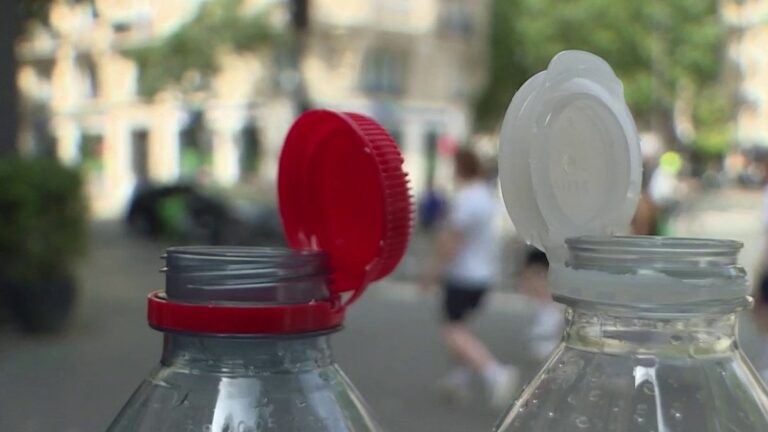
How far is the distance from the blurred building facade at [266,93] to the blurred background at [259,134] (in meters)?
0.08

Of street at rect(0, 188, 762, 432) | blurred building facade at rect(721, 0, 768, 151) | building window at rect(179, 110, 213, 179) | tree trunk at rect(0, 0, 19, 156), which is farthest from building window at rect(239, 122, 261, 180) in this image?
blurred building facade at rect(721, 0, 768, 151)

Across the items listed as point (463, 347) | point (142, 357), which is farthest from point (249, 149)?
point (463, 347)

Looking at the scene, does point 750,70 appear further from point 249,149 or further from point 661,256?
point 661,256

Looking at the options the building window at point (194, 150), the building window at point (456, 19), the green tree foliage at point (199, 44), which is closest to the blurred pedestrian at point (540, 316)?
the green tree foliage at point (199, 44)

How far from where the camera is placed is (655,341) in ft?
2.60

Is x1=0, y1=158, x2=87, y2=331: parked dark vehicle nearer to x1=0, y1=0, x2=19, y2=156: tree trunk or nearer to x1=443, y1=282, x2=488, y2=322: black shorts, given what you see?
x1=0, y1=0, x2=19, y2=156: tree trunk

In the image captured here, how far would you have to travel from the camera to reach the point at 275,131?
2934cm

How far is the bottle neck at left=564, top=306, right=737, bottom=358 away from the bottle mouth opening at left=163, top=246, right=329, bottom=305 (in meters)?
0.23

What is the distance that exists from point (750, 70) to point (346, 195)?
167 ft

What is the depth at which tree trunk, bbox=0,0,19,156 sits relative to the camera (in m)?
7.88

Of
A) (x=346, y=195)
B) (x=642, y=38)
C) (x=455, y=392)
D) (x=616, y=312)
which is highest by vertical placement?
(x=642, y=38)

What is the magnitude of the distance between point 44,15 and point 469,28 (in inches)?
979

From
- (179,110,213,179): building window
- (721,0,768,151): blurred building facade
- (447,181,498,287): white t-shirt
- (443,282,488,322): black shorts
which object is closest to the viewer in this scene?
(447,181,498,287): white t-shirt

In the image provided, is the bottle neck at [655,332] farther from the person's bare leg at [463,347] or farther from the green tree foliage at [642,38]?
the green tree foliage at [642,38]
